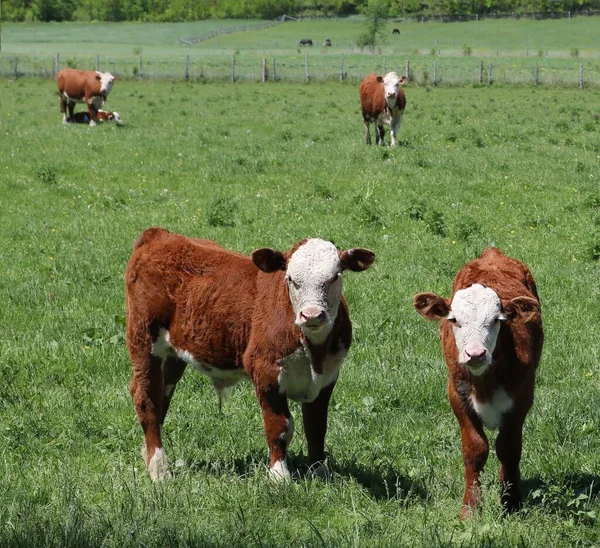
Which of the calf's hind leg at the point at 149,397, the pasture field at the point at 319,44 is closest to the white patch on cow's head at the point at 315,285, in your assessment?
the calf's hind leg at the point at 149,397

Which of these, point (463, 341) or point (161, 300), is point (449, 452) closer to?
point (463, 341)

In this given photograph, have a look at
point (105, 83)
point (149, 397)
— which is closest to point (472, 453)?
point (149, 397)

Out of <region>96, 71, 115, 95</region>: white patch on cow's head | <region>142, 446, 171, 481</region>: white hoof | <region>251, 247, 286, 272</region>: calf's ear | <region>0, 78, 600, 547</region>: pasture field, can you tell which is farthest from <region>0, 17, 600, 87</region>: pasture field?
<region>142, 446, 171, 481</region>: white hoof

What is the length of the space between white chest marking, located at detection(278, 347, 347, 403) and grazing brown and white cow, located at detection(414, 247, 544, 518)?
71 centimetres

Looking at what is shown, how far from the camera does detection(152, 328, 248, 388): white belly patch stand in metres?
6.52

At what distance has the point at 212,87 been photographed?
45250mm

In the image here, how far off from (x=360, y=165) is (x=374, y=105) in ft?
18.0

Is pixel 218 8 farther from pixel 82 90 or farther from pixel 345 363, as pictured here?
pixel 345 363

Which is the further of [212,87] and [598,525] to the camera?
[212,87]

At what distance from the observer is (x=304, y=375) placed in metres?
6.09

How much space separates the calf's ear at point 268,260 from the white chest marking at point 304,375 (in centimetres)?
60

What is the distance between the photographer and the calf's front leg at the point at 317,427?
621 cm

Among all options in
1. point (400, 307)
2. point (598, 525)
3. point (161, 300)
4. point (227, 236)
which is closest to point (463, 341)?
point (598, 525)

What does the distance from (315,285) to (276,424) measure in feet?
3.08
